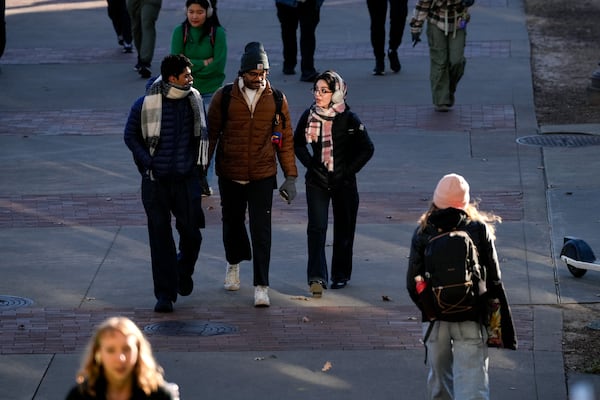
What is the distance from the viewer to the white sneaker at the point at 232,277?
32.7ft

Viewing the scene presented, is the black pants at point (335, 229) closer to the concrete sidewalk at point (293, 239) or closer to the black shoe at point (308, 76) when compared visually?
the concrete sidewalk at point (293, 239)

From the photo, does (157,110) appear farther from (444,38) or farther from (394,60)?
(394,60)

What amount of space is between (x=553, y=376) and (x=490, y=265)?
4.99ft

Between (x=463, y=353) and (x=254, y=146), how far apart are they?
3074mm

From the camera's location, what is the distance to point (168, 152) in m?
9.29

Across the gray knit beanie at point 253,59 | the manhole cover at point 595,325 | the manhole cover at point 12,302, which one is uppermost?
the gray knit beanie at point 253,59

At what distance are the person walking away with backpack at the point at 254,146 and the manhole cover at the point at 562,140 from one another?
5308 millimetres

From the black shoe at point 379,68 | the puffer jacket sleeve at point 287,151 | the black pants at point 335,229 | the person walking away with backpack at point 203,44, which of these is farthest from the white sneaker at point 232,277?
the black shoe at point 379,68

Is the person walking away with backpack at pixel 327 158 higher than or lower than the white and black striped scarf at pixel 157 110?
lower

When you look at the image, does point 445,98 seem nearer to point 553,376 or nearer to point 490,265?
point 553,376

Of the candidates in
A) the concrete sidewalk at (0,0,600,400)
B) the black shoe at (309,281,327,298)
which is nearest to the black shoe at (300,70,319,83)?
the concrete sidewalk at (0,0,600,400)

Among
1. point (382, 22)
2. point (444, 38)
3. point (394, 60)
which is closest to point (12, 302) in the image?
point (444, 38)

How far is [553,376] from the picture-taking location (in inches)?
320

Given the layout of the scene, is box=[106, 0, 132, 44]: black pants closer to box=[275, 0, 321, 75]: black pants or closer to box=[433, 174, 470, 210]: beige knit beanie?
box=[275, 0, 321, 75]: black pants
